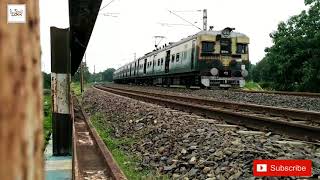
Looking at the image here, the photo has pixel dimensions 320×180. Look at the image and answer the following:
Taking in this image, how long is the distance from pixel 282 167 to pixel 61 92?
11.0 ft

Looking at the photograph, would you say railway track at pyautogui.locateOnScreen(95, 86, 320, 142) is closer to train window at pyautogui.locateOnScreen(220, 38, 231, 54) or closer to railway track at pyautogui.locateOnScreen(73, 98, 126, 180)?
railway track at pyautogui.locateOnScreen(73, 98, 126, 180)

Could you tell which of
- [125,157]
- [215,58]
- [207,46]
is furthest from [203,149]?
[215,58]

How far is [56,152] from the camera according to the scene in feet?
20.7

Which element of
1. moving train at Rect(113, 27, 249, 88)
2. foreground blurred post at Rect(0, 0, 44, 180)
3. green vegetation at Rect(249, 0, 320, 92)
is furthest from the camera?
green vegetation at Rect(249, 0, 320, 92)

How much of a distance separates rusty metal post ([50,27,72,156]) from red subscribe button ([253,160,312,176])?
2.75m

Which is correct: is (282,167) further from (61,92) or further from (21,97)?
(21,97)

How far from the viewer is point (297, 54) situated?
30.9m

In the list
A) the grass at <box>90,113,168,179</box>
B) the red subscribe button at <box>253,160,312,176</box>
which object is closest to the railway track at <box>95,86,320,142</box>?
the red subscribe button at <box>253,160,312,176</box>

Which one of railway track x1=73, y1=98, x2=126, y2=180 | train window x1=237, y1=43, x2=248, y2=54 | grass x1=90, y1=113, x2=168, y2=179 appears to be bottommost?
grass x1=90, y1=113, x2=168, y2=179

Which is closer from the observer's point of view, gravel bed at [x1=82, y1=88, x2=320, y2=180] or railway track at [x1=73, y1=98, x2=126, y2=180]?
railway track at [x1=73, y1=98, x2=126, y2=180]

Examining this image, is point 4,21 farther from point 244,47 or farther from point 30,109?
point 244,47

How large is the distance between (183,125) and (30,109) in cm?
766

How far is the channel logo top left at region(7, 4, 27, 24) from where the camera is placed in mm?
1009

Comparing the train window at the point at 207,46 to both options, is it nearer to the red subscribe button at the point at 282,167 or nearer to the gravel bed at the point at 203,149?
the gravel bed at the point at 203,149
